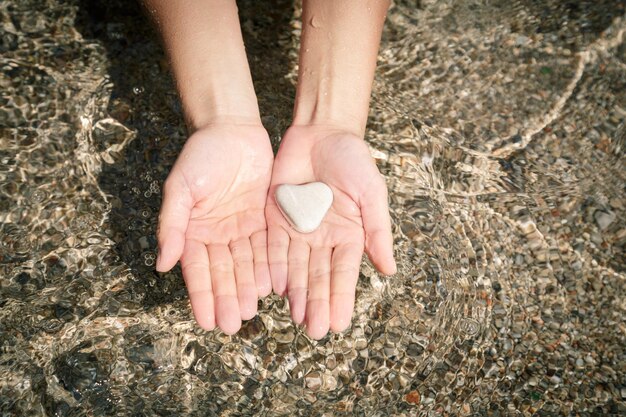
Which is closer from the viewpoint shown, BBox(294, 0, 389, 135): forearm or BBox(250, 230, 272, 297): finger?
BBox(250, 230, 272, 297): finger

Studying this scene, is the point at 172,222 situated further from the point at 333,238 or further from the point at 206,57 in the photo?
the point at 206,57

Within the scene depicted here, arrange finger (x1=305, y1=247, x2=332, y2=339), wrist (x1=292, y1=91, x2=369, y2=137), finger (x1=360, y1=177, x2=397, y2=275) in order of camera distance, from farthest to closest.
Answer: wrist (x1=292, y1=91, x2=369, y2=137)
finger (x1=360, y1=177, x2=397, y2=275)
finger (x1=305, y1=247, x2=332, y2=339)

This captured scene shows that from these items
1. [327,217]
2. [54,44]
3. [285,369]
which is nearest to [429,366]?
[285,369]

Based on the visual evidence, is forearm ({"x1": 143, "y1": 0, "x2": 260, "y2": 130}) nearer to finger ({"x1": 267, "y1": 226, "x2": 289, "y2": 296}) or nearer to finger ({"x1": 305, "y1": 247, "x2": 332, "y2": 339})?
finger ({"x1": 267, "y1": 226, "x2": 289, "y2": 296})

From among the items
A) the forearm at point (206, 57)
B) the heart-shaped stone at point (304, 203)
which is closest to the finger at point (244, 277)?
the heart-shaped stone at point (304, 203)

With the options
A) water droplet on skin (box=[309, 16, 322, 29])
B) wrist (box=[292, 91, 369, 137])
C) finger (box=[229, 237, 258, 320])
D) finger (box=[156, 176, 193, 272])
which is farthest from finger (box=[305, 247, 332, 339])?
water droplet on skin (box=[309, 16, 322, 29])

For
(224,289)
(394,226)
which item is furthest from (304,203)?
(394,226)
